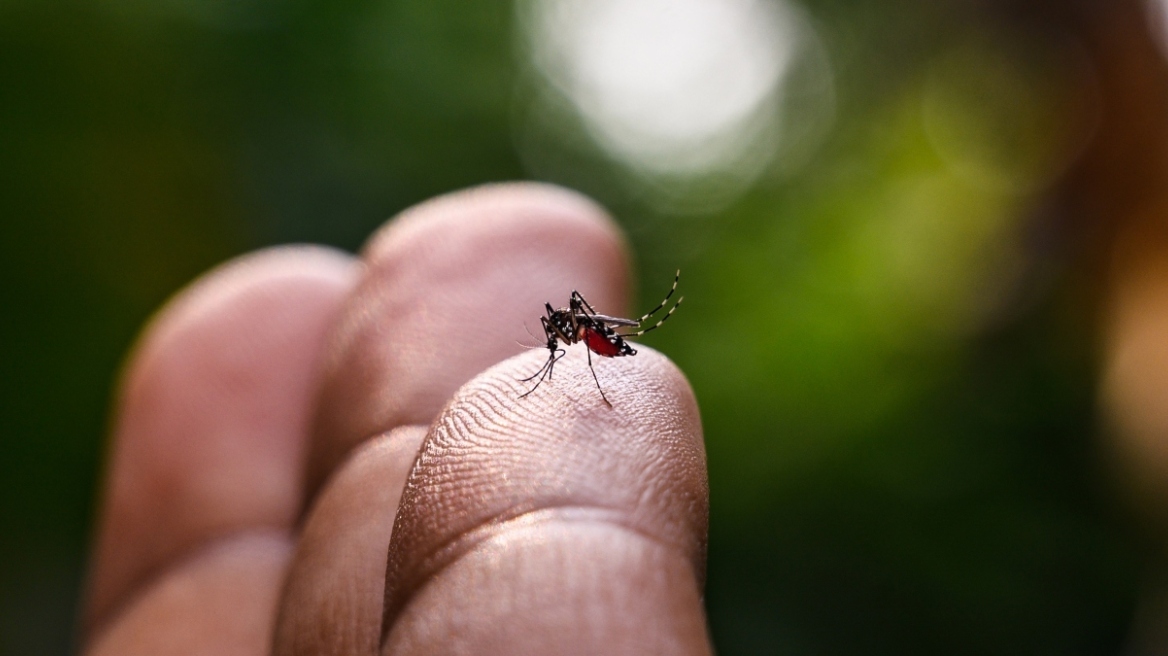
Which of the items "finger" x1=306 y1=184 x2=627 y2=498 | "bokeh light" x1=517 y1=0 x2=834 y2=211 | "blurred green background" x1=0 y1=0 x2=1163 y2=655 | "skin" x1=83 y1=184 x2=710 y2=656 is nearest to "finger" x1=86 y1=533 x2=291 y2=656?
"skin" x1=83 y1=184 x2=710 y2=656

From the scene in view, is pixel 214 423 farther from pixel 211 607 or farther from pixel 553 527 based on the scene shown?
pixel 553 527

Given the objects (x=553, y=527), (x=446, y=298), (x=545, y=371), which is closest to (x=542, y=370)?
(x=545, y=371)

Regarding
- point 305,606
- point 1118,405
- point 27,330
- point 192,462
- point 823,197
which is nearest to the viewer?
point 305,606

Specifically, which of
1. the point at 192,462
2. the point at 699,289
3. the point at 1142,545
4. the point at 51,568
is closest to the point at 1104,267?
the point at 1142,545

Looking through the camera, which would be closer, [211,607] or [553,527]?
[553,527]

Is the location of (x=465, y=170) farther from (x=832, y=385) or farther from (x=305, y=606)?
(x=305, y=606)

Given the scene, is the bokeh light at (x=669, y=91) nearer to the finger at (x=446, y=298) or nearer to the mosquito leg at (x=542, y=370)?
the finger at (x=446, y=298)
